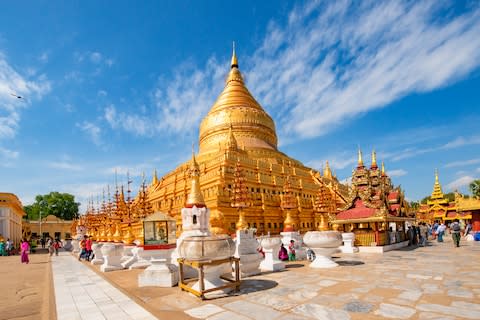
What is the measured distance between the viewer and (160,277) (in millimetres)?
9508

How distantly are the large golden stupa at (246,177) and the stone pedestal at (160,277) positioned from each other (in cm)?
685

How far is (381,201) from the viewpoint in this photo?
63.0 ft

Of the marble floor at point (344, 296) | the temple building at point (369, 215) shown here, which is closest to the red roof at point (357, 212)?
the temple building at point (369, 215)

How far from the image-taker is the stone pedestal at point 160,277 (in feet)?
30.9

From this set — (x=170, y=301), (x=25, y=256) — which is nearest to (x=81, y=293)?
(x=170, y=301)

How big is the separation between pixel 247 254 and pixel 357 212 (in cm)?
1075

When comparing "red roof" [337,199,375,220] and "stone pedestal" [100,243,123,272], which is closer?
"stone pedestal" [100,243,123,272]

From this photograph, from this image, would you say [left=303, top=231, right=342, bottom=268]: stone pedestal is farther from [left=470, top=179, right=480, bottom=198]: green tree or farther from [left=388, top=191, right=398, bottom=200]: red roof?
[left=470, top=179, right=480, bottom=198]: green tree

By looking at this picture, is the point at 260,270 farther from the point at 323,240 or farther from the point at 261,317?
the point at 261,317

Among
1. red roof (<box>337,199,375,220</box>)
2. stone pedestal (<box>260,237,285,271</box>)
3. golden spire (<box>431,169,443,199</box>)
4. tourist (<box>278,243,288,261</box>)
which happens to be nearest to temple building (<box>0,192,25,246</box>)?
tourist (<box>278,243,288,261</box>)

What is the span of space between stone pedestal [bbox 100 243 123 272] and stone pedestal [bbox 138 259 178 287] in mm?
5781

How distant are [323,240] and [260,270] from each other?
271cm

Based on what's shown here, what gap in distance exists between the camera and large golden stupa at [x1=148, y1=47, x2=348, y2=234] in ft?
89.0

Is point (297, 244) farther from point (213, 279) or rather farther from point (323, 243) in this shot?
point (213, 279)
